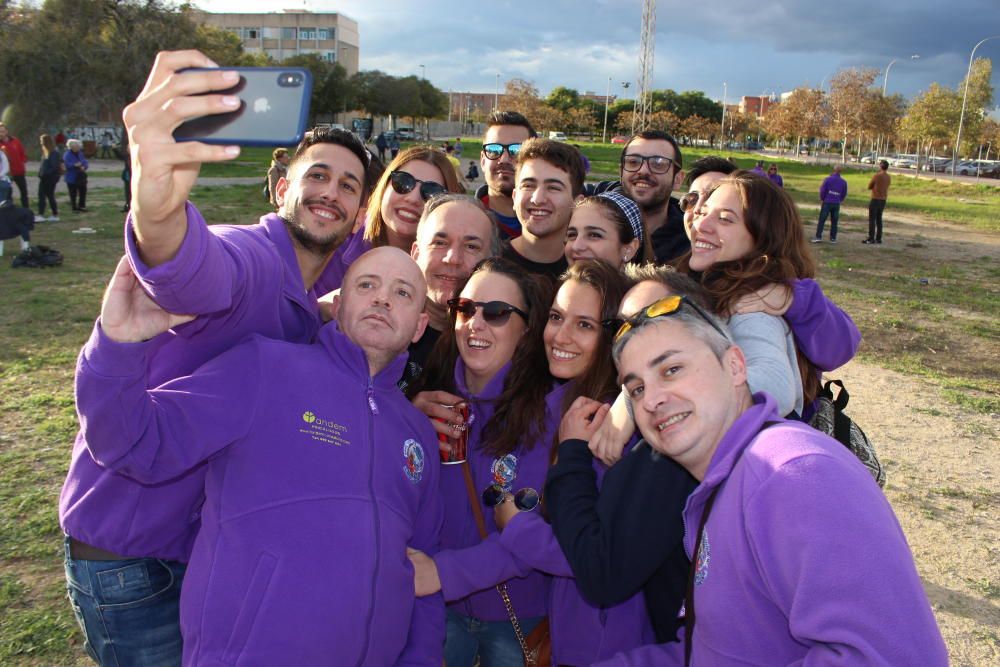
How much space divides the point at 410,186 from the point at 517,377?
66.5 inches

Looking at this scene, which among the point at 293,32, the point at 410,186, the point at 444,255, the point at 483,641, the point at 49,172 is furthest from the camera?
the point at 293,32

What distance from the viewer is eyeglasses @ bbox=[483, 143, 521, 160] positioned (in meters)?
5.60

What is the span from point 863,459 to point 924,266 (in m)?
16.4

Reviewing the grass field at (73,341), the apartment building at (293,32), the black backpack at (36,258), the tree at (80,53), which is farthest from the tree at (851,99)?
the apartment building at (293,32)

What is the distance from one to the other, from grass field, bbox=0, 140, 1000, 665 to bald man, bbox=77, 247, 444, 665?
2.35 meters

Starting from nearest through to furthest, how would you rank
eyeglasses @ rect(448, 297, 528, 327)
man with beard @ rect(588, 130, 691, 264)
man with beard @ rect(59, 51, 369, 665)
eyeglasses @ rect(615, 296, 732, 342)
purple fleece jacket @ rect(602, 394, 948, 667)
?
purple fleece jacket @ rect(602, 394, 948, 667), man with beard @ rect(59, 51, 369, 665), eyeglasses @ rect(615, 296, 732, 342), eyeglasses @ rect(448, 297, 528, 327), man with beard @ rect(588, 130, 691, 264)

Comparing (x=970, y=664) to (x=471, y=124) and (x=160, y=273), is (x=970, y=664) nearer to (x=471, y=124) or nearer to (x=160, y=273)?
(x=160, y=273)

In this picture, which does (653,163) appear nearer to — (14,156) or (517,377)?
(517,377)

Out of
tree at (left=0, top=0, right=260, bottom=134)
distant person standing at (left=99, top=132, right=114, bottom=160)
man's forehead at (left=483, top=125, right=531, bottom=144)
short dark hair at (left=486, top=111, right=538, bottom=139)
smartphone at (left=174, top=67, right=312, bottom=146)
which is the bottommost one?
smartphone at (left=174, top=67, right=312, bottom=146)

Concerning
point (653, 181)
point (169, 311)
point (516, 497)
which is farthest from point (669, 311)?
point (653, 181)

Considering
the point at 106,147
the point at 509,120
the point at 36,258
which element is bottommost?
the point at 36,258

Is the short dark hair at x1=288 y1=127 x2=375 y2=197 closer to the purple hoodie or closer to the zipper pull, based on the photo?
the zipper pull

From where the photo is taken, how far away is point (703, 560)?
182 cm

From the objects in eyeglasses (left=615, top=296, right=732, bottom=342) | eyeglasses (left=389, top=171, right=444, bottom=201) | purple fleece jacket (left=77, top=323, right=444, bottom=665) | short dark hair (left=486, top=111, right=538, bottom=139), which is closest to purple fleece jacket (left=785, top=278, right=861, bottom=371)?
eyeglasses (left=615, top=296, right=732, bottom=342)
